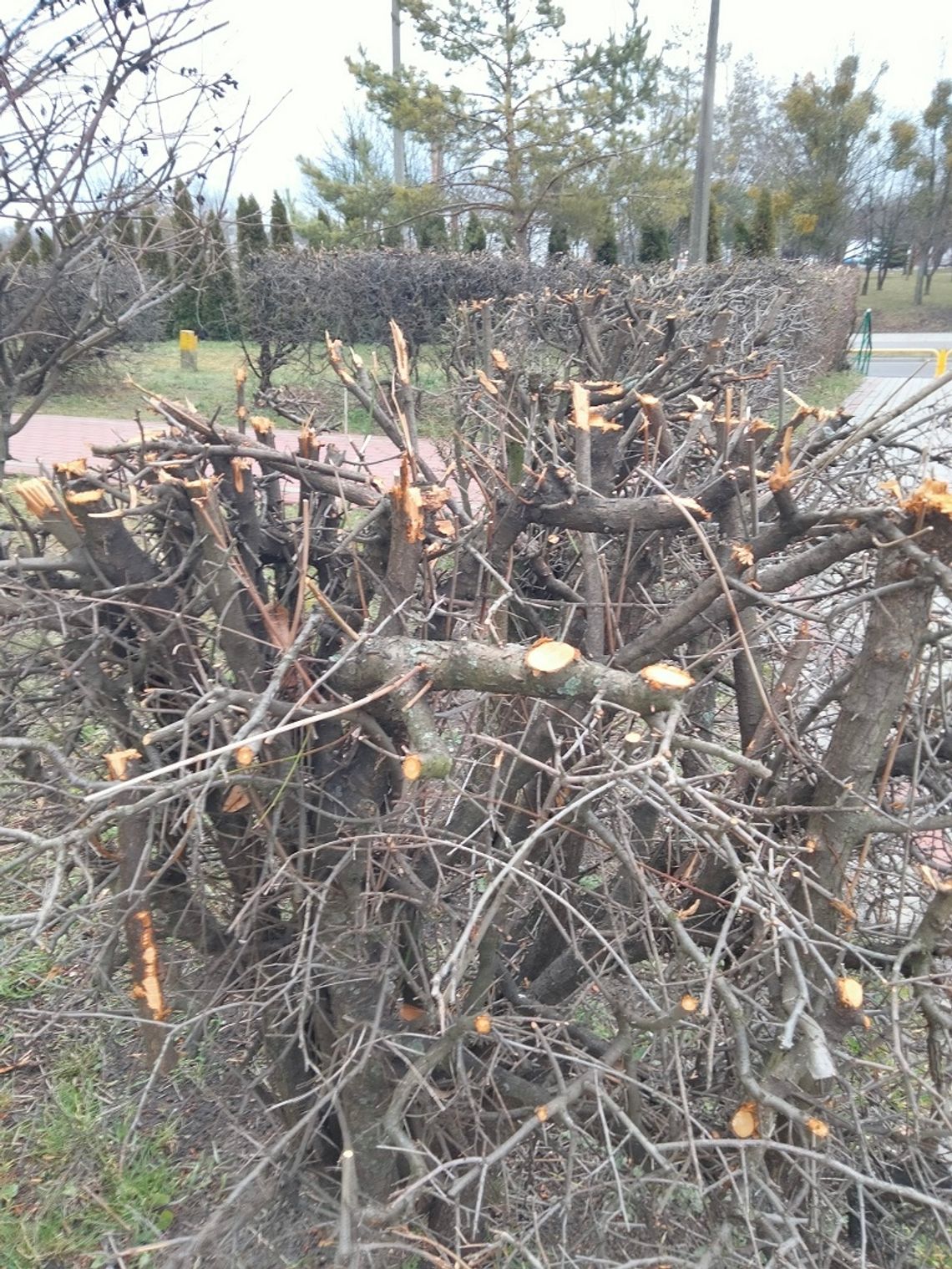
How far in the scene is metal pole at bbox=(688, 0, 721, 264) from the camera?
15883 millimetres

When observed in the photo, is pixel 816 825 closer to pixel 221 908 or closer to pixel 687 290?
pixel 221 908

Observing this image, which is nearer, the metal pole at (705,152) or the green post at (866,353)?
the metal pole at (705,152)

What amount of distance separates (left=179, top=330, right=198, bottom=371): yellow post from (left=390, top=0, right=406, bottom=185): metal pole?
5.55 metres

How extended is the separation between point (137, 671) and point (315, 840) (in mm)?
506

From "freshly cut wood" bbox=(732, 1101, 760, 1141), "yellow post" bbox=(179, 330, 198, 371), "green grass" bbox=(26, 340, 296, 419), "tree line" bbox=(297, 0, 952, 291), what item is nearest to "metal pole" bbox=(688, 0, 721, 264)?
"tree line" bbox=(297, 0, 952, 291)

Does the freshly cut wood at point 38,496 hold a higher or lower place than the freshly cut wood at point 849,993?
higher

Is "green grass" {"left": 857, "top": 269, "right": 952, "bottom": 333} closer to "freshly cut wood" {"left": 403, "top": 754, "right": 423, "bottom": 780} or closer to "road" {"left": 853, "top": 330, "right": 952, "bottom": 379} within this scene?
"road" {"left": 853, "top": 330, "right": 952, "bottom": 379}

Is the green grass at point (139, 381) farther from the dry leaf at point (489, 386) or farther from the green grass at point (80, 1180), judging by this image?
the green grass at point (80, 1180)

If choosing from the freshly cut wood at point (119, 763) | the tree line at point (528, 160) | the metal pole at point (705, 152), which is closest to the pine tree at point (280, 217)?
the tree line at point (528, 160)

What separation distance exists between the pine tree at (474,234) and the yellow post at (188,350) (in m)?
6.39

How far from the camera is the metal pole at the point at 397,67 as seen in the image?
18.3 m

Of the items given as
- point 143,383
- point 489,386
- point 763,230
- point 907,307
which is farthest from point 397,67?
point 907,307

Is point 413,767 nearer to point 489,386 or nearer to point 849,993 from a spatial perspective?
point 849,993

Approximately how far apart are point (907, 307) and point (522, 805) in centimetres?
4188
